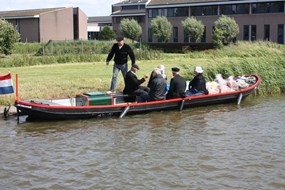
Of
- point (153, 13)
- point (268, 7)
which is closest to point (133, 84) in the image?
→ point (268, 7)

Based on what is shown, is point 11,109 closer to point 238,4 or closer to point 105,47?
point 105,47

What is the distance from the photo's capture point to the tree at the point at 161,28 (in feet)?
202

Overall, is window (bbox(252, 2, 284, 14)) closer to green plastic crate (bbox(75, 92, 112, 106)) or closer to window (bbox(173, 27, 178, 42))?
window (bbox(173, 27, 178, 42))

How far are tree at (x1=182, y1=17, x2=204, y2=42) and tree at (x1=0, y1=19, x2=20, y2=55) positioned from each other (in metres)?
24.2

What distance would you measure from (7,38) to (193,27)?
2526 centimetres

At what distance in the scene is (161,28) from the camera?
202 ft

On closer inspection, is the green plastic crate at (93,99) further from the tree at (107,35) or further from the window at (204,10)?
the tree at (107,35)

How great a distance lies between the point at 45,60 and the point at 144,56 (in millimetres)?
6908

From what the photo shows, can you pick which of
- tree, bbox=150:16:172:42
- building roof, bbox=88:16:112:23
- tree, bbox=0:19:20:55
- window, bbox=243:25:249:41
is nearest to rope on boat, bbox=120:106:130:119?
tree, bbox=0:19:20:55

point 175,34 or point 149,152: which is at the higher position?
point 175,34

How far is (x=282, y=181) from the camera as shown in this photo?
8.44 m

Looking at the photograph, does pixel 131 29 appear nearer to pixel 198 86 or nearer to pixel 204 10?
pixel 204 10

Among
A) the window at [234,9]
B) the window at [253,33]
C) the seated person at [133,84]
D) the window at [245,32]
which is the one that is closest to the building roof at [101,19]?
the window at [234,9]

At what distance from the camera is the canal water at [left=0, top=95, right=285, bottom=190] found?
28.1 feet
